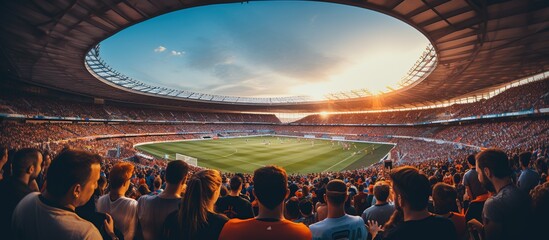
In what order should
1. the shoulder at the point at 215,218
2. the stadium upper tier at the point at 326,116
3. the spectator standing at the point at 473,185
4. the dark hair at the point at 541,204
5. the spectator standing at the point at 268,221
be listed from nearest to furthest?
1. the spectator standing at the point at 268,221
2. the shoulder at the point at 215,218
3. the dark hair at the point at 541,204
4. the spectator standing at the point at 473,185
5. the stadium upper tier at the point at 326,116

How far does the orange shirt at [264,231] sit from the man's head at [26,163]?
10.9 ft

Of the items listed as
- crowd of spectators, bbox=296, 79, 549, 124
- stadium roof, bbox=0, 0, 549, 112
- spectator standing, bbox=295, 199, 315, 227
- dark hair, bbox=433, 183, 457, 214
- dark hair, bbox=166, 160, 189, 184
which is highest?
stadium roof, bbox=0, 0, 549, 112

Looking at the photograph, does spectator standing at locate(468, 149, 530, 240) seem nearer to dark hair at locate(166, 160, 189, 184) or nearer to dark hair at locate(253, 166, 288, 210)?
dark hair at locate(253, 166, 288, 210)

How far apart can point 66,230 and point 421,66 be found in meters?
29.0

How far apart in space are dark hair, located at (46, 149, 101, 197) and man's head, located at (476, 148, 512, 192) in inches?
184

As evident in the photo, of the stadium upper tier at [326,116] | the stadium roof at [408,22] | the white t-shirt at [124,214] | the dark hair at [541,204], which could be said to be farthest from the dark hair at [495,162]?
the stadium upper tier at [326,116]

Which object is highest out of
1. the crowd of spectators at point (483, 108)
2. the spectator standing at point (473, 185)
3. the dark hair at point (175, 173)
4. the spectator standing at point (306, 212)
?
the crowd of spectators at point (483, 108)

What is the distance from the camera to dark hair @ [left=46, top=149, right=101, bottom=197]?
1.91 metres

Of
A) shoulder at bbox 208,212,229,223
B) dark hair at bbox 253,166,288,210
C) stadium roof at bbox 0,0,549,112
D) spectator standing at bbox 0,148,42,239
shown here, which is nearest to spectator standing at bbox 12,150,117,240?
shoulder at bbox 208,212,229,223

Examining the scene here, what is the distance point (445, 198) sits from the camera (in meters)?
3.00

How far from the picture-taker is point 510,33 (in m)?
13.9

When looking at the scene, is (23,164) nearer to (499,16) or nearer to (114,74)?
(499,16)

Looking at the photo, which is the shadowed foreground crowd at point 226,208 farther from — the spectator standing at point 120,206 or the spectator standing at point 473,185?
the spectator standing at point 473,185

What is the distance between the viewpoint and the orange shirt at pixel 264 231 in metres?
1.82
